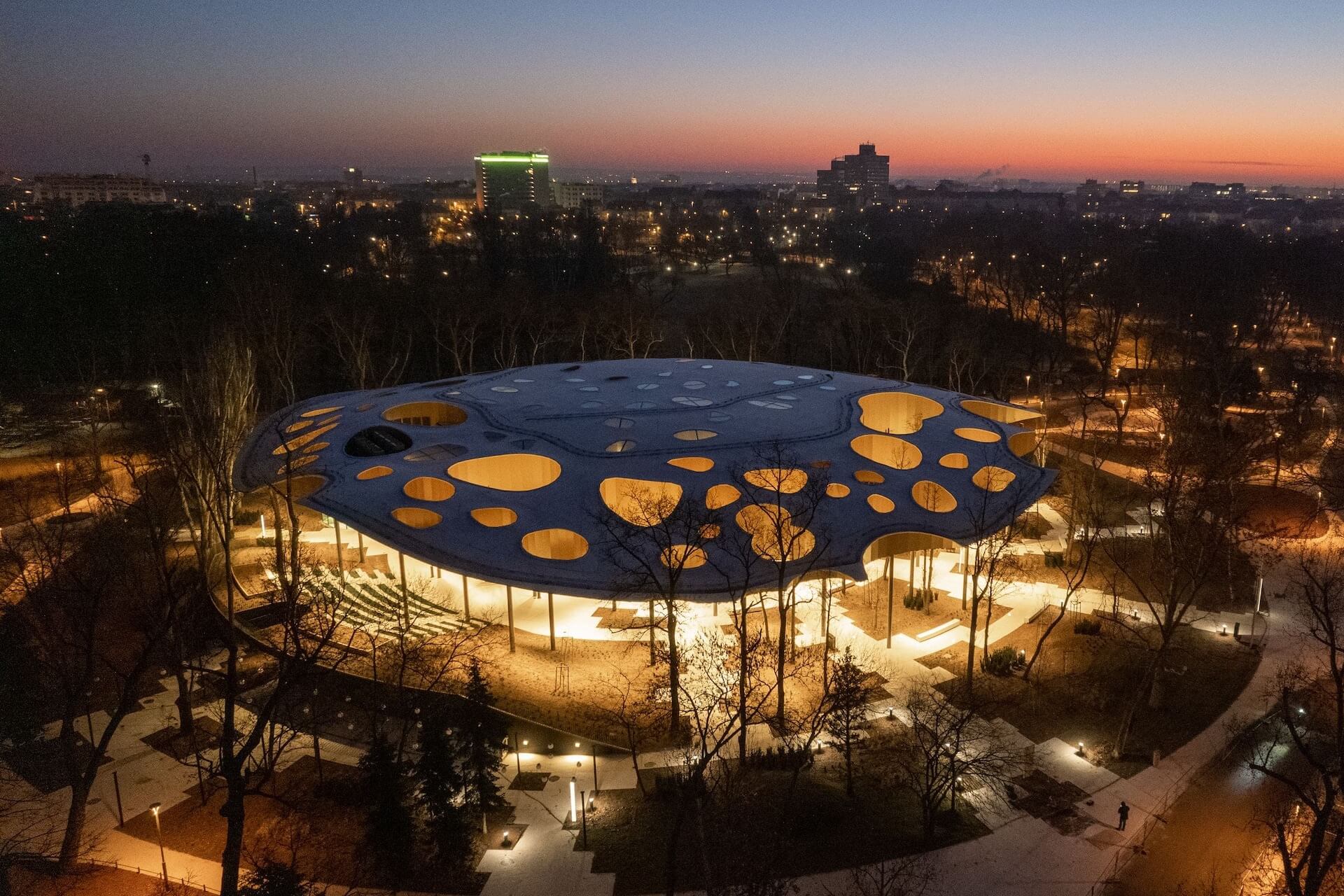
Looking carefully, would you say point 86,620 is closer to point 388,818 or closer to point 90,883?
point 90,883

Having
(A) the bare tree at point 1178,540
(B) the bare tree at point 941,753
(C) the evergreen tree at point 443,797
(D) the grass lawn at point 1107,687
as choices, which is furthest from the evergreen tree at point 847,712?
(C) the evergreen tree at point 443,797

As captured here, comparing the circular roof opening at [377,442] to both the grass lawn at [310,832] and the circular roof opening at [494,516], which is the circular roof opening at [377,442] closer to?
the circular roof opening at [494,516]

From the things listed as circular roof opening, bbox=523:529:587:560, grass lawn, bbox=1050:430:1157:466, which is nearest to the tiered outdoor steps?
circular roof opening, bbox=523:529:587:560

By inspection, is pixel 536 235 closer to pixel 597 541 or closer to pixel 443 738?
pixel 597 541

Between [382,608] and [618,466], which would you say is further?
[382,608]

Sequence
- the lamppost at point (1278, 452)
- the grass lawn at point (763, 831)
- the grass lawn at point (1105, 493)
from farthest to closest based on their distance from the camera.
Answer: the grass lawn at point (1105, 493) < the lamppost at point (1278, 452) < the grass lawn at point (763, 831)

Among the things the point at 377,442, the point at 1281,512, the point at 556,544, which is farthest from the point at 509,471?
the point at 1281,512

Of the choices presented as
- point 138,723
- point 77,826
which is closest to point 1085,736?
point 77,826

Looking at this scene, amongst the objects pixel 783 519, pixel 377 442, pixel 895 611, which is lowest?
pixel 895 611

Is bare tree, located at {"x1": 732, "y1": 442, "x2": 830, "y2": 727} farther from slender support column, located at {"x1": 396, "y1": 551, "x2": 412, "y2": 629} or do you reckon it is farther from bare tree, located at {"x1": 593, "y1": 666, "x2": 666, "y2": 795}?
slender support column, located at {"x1": 396, "y1": 551, "x2": 412, "y2": 629}
